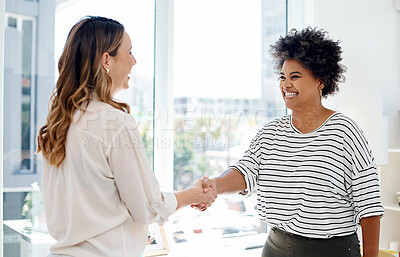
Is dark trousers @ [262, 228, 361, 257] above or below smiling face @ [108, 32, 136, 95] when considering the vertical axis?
below

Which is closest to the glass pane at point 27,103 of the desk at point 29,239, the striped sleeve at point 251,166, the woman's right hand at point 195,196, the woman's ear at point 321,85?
the desk at point 29,239

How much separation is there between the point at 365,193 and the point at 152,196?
817 mm

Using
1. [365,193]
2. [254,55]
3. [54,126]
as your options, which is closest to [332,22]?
[254,55]

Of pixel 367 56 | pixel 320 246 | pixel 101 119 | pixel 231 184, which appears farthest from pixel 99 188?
pixel 367 56

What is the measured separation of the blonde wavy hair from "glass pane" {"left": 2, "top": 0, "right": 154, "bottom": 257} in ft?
2.45

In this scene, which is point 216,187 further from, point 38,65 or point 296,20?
point 296,20

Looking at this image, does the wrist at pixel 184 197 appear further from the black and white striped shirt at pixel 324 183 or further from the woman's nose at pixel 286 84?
the woman's nose at pixel 286 84

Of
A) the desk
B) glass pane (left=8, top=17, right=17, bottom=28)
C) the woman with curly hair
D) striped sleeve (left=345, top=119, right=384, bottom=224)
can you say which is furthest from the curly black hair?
the desk

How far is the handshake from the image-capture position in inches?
65.8

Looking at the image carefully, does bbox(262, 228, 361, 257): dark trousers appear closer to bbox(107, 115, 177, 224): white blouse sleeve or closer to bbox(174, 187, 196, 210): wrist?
bbox(174, 187, 196, 210): wrist

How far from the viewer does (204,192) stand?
1.74 metres

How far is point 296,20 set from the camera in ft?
9.09

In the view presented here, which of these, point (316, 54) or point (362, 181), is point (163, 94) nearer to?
point (316, 54)

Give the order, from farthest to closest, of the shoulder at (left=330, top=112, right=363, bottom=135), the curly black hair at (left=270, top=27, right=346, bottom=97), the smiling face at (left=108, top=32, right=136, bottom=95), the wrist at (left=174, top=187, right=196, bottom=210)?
the curly black hair at (left=270, top=27, right=346, bottom=97), the shoulder at (left=330, top=112, right=363, bottom=135), the wrist at (left=174, top=187, right=196, bottom=210), the smiling face at (left=108, top=32, right=136, bottom=95)
